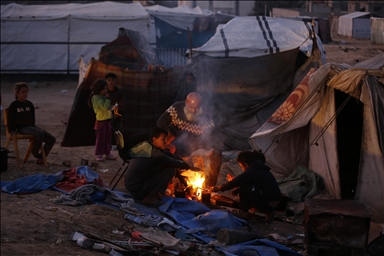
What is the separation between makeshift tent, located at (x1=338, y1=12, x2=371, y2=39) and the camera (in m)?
32.8

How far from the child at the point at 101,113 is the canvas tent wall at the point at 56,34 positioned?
10.7m

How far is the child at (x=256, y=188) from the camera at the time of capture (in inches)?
291

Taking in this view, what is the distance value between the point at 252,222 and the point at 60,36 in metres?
14.5

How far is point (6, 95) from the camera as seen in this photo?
18344mm

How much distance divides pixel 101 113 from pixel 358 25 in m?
26.8

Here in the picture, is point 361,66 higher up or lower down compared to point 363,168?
higher up

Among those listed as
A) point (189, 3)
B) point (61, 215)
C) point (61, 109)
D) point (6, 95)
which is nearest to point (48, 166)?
point (61, 215)

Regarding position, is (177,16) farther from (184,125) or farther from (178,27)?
(184,125)

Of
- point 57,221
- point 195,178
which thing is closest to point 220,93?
point 195,178

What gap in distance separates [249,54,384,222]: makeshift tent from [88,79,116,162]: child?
7.53 ft

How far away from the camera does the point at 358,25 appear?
3369 cm

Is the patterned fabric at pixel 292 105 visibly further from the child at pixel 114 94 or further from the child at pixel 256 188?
the child at pixel 114 94

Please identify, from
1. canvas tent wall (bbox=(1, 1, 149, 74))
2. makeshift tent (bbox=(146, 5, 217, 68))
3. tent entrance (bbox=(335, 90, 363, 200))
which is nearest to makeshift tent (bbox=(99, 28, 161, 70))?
makeshift tent (bbox=(146, 5, 217, 68))

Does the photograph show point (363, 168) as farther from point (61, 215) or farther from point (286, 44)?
point (286, 44)
